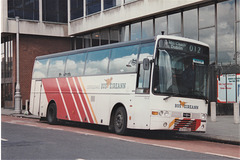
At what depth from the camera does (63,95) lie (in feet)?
60.7

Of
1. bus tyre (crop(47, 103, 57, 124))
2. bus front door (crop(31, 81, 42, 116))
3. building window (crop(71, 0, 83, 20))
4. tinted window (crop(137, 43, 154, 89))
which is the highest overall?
building window (crop(71, 0, 83, 20))

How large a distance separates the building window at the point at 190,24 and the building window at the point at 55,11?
16.1m

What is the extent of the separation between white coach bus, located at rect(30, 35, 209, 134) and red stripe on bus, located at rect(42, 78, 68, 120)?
1548mm

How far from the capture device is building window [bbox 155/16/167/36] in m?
25.2

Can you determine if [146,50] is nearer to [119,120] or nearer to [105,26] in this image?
[119,120]

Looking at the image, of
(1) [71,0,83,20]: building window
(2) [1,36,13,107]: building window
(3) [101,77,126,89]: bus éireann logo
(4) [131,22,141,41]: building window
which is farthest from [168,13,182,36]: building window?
(2) [1,36,13,107]: building window

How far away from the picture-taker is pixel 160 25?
25.5 m

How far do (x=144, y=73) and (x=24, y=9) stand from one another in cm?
2457

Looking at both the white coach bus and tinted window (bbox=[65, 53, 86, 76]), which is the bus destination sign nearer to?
the white coach bus

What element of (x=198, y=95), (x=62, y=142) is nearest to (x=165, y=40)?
(x=198, y=95)

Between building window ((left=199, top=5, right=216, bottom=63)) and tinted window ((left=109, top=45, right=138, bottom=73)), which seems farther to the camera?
building window ((left=199, top=5, right=216, bottom=63))

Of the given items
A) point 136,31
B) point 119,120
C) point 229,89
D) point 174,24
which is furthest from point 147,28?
point 119,120

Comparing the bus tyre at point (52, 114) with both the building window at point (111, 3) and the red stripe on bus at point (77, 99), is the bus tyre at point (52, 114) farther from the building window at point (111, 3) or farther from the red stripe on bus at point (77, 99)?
the building window at point (111, 3)

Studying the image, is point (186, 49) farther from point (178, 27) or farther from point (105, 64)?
point (178, 27)
